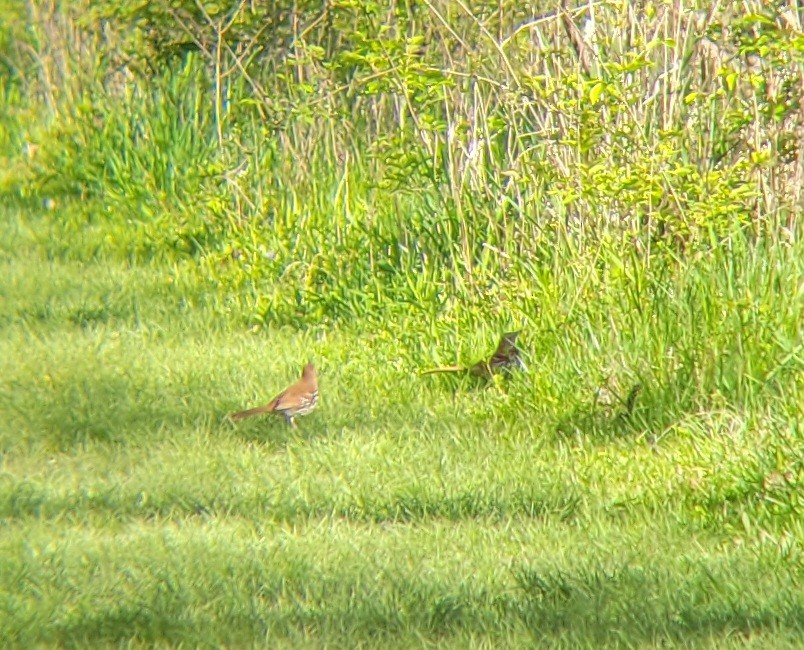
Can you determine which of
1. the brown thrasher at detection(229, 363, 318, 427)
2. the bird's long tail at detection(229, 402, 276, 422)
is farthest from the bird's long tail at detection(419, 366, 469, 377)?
the bird's long tail at detection(229, 402, 276, 422)

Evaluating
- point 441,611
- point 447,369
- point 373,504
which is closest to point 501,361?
point 447,369

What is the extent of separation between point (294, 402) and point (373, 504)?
0.78 meters

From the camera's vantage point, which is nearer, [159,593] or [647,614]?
[647,614]

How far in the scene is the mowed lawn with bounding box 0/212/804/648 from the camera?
3980mm

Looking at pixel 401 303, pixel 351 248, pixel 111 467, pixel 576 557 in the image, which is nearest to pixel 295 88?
pixel 351 248

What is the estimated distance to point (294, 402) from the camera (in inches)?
220

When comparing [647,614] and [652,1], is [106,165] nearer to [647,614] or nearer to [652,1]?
[652,1]

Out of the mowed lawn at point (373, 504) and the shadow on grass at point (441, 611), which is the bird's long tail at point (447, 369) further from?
the shadow on grass at point (441, 611)

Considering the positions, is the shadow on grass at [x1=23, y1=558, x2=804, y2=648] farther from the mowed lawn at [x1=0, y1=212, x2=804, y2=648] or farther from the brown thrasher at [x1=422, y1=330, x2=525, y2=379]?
the brown thrasher at [x1=422, y1=330, x2=525, y2=379]

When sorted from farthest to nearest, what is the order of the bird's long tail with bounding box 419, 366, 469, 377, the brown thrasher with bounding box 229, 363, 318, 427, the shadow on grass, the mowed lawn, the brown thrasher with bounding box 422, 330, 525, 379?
the bird's long tail with bounding box 419, 366, 469, 377
the brown thrasher with bounding box 422, 330, 525, 379
the brown thrasher with bounding box 229, 363, 318, 427
the mowed lawn
the shadow on grass

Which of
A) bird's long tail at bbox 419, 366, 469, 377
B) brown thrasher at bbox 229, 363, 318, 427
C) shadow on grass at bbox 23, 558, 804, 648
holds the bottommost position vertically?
bird's long tail at bbox 419, 366, 469, 377

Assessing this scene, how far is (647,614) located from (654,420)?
1562mm

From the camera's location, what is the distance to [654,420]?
5.39 meters

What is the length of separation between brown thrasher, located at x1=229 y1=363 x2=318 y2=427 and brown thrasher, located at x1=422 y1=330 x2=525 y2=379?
1.79 ft
